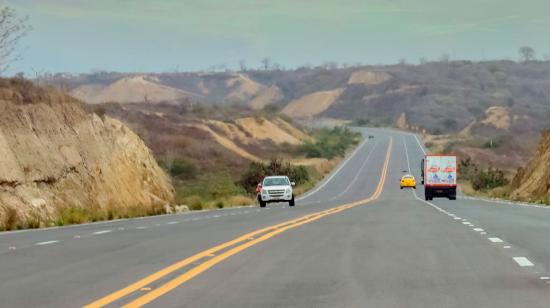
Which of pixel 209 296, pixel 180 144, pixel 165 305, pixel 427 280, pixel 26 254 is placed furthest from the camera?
pixel 180 144

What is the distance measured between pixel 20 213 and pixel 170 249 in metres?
19.2

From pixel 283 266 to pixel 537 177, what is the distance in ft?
193

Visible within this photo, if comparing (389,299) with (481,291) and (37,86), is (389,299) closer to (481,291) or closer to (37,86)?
(481,291)

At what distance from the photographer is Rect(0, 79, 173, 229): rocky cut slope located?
39875 millimetres

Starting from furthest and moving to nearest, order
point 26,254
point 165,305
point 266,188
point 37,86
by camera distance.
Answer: point 266,188 < point 37,86 < point 26,254 < point 165,305

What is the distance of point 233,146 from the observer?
147m

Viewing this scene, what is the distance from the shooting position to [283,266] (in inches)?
617

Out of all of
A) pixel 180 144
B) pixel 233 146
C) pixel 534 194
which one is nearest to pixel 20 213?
pixel 534 194

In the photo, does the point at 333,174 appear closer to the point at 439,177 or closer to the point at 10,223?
the point at 439,177

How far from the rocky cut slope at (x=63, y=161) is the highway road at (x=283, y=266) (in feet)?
45.4

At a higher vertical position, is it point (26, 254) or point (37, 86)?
point (37, 86)

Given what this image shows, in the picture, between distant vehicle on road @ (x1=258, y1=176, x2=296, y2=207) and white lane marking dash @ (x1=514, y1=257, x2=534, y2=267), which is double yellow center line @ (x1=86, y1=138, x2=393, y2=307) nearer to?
white lane marking dash @ (x1=514, y1=257, x2=534, y2=267)

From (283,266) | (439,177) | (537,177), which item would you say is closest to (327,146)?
(439,177)

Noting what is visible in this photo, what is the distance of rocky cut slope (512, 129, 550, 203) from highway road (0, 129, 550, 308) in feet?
136
